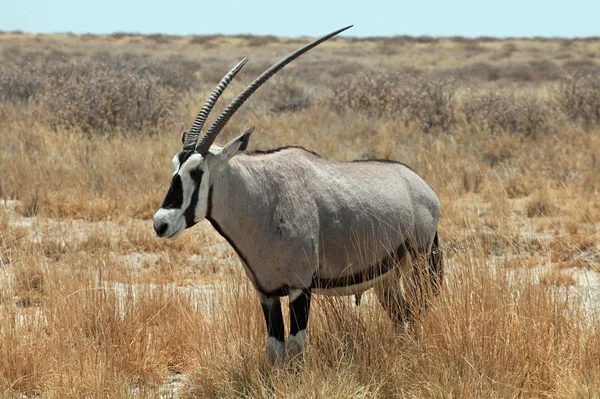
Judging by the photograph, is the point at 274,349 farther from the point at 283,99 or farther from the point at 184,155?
the point at 283,99

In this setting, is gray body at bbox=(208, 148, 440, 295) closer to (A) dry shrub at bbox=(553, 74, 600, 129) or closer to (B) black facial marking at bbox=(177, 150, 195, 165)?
(B) black facial marking at bbox=(177, 150, 195, 165)

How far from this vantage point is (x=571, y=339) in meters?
4.49

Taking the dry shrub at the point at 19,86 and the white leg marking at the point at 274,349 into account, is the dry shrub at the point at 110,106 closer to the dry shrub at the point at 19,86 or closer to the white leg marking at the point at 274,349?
the dry shrub at the point at 19,86

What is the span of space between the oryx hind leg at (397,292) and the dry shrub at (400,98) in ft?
33.2

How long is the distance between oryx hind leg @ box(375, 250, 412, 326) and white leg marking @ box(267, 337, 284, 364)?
0.82m

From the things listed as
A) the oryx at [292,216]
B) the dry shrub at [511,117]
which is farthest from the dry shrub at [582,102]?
the oryx at [292,216]

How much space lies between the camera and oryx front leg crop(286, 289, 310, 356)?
13.8 ft

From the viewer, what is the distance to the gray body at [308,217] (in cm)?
420

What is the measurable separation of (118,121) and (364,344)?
9926mm

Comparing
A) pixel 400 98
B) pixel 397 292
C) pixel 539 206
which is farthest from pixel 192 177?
pixel 400 98

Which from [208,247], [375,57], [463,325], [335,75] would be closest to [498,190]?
[208,247]

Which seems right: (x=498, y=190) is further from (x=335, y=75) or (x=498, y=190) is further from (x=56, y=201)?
(x=335, y=75)

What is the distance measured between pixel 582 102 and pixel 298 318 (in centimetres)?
1332

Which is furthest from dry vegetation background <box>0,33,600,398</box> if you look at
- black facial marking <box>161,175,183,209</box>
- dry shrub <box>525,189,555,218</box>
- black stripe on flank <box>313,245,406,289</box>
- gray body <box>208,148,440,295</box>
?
black facial marking <box>161,175,183,209</box>
